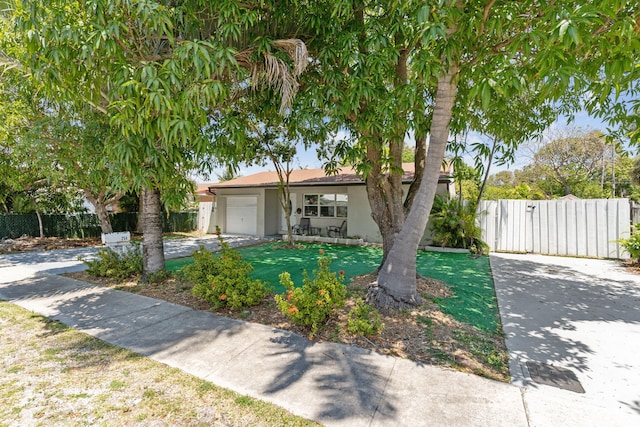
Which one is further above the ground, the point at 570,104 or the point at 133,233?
the point at 570,104

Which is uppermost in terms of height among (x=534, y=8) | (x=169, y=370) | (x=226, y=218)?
(x=534, y=8)

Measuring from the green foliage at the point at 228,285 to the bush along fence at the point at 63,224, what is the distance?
785cm

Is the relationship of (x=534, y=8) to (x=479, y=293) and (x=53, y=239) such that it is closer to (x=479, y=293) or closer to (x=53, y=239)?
(x=479, y=293)

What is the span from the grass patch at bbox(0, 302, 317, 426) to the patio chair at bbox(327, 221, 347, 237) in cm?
1109

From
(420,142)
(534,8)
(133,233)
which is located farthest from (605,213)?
(133,233)

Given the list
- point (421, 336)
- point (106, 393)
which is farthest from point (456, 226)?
point (106, 393)

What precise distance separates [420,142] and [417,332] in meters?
3.97

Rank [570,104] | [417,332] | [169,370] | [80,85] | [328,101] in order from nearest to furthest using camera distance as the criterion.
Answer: [169,370] → [417,332] → [80,85] → [328,101] → [570,104]

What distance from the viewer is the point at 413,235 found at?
4.64m

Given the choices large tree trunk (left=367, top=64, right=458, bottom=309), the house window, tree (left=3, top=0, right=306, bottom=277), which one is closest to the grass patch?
tree (left=3, top=0, right=306, bottom=277)

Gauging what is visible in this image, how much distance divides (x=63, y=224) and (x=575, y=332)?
19551 mm

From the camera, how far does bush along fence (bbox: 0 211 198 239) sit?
519 inches

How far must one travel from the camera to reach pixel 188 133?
3559 millimetres

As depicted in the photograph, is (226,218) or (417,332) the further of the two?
(226,218)
